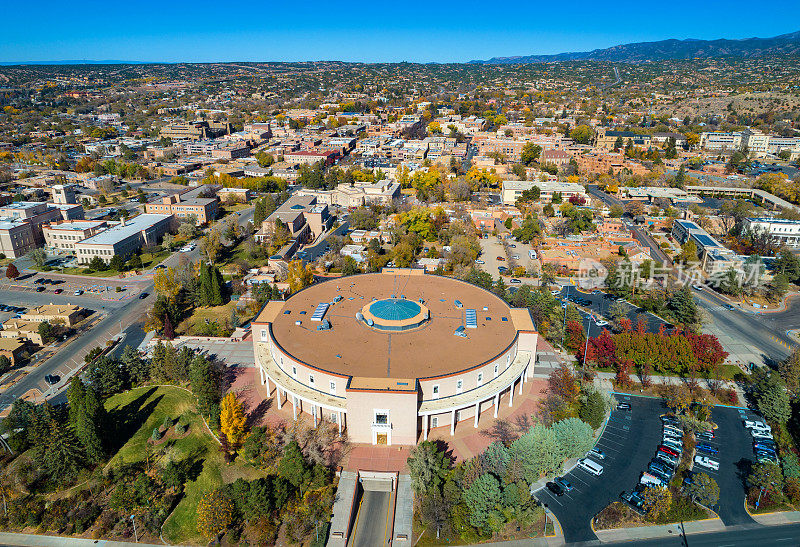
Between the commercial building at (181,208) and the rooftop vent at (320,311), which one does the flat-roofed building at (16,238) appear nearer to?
the commercial building at (181,208)

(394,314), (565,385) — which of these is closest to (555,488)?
(565,385)

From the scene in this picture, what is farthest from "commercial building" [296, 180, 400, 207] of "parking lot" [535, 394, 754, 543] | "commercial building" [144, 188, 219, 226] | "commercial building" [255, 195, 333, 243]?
"parking lot" [535, 394, 754, 543]

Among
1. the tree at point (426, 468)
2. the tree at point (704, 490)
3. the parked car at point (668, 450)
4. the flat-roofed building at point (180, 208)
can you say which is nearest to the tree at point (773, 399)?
the parked car at point (668, 450)

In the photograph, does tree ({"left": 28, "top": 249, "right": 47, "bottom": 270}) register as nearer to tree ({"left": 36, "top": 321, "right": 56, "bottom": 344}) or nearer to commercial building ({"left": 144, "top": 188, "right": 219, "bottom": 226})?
commercial building ({"left": 144, "top": 188, "right": 219, "bottom": 226})

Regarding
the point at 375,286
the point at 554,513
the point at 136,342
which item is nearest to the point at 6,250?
the point at 136,342

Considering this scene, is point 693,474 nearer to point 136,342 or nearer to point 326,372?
point 326,372

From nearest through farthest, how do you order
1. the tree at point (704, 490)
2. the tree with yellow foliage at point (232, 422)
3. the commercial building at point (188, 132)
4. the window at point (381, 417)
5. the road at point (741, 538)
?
the road at point (741, 538), the tree at point (704, 490), the tree with yellow foliage at point (232, 422), the window at point (381, 417), the commercial building at point (188, 132)
